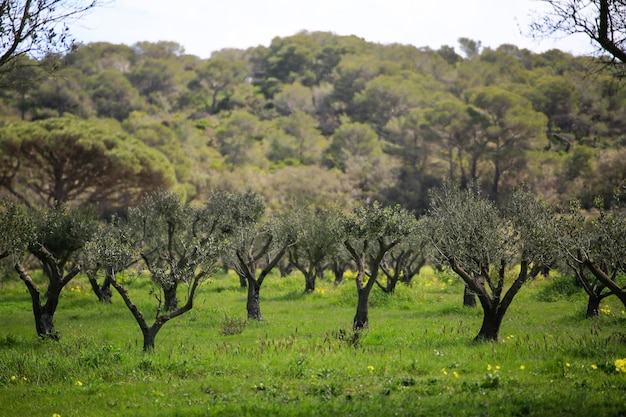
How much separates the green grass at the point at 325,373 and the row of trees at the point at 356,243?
1.72m

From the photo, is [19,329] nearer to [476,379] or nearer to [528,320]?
[476,379]

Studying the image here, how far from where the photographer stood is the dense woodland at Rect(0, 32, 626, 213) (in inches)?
2256

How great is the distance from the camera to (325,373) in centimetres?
1369

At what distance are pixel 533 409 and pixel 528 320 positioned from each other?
15.0 m

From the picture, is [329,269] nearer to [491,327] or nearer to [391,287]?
[391,287]

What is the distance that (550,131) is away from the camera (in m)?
91.2

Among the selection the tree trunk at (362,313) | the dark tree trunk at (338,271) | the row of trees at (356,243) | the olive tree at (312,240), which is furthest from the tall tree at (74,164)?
the tree trunk at (362,313)

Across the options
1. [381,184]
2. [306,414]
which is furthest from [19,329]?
[381,184]

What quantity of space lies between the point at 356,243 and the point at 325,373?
689 inches

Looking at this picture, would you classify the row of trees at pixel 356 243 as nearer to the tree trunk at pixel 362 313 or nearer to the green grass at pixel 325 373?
the tree trunk at pixel 362 313

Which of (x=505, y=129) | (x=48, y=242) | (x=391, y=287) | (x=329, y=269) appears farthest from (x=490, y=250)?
(x=505, y=129)

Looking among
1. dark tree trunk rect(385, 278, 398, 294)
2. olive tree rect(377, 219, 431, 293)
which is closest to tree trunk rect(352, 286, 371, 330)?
olive tree rect(377, 219, 431, 293)

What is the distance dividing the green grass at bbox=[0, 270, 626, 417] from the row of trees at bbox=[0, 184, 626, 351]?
5.66 ft

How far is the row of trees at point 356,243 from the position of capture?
59.5 feet
